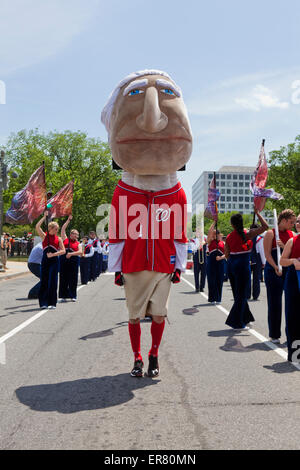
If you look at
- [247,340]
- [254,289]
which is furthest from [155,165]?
[254,289]

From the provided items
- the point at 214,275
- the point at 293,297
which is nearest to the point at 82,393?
the point at 293,297

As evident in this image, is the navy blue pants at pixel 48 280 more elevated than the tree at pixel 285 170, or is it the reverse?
the tree at pixel 285 170

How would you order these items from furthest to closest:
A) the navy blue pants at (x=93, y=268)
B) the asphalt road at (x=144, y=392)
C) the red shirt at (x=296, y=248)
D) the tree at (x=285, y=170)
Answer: the tree at (x=285, y=170) < the navy blue pants at (x=93, y=268) < the red shirt at (x=296, y=248) < the asphalt road at (x=144, y=392)

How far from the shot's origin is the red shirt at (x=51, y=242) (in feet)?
37.3

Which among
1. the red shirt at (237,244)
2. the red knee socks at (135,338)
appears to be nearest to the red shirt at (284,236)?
the red shirt at (237,244)

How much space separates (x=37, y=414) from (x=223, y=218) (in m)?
124

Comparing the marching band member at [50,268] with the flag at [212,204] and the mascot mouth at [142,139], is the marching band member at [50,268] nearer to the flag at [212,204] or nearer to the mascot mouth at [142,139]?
the flag at [212,204]

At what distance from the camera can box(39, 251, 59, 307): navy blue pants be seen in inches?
440

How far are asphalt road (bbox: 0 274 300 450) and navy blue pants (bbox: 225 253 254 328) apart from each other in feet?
0.94

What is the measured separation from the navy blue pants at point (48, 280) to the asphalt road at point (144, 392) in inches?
88.3

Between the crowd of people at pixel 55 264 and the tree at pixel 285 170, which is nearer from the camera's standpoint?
the crowd of people at pixel 55 264

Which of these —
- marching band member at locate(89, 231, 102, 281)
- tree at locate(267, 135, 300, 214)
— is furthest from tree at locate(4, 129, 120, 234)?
marching band member at locate(89, 231, 102, 281)

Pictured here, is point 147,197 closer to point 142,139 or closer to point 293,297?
point 142,139

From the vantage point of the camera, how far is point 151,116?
199 inches
